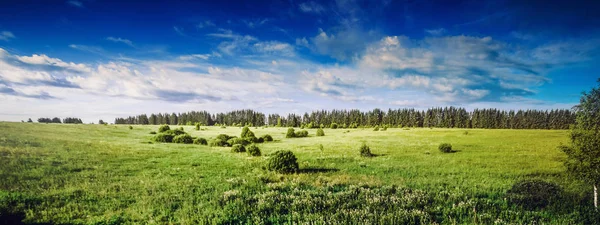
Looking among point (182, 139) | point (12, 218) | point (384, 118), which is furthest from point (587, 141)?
point (384, 118)

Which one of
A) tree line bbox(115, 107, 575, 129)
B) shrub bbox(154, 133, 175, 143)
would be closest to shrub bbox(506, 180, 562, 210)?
shrub bbox(154, 133, 175, 143)

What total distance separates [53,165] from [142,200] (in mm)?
11670

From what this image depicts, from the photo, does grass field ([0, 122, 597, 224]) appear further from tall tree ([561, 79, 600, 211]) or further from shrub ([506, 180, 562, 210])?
tall tree ([561, 79, 600, 211])

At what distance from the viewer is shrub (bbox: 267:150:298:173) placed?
1917 centimetres

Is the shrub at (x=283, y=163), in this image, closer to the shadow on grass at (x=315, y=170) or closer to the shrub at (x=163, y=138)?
the shadow on grass at (x=315, y=170)

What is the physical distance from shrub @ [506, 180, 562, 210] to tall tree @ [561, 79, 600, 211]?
1.64 meters

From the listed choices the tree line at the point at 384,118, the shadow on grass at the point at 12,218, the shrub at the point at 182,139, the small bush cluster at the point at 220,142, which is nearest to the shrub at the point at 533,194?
the shadow on grass at the point at 12,218

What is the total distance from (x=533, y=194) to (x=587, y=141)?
3.61m

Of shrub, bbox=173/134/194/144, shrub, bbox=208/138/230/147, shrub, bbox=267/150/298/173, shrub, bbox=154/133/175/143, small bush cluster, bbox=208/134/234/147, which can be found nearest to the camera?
shrub, bbox=267/150/298/173

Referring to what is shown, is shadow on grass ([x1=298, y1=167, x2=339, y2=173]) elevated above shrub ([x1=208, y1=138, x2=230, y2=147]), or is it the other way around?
shrub ([x1=208, y1=138, x2=230, y2=147])

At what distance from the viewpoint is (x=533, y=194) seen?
43.0ft

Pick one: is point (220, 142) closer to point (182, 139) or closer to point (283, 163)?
point (182, 139)

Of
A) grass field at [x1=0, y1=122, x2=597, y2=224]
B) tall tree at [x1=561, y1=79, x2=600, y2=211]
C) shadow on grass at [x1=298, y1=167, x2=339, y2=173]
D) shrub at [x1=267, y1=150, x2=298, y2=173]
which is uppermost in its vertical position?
tall tree at [x1=561, y1=79, x2=600, y2=211]

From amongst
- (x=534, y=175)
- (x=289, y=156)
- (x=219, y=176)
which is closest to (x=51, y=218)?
(x=219, y=176)
